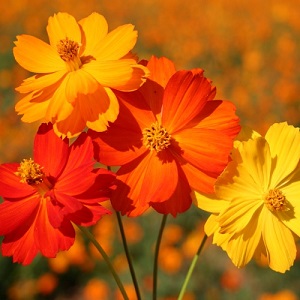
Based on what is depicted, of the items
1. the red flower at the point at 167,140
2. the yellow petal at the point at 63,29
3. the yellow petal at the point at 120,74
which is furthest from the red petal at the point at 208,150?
the yellow petal at the point at 63,29

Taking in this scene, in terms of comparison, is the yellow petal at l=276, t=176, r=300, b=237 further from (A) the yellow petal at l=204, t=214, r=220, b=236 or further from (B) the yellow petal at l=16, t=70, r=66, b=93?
(B) the yellow petal at l=16, t=70, r=66, b=93

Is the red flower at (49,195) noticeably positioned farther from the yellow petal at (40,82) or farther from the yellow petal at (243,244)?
the yellow petal at (243,244)

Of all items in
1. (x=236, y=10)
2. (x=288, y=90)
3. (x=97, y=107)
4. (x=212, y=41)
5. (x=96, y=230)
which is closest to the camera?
(x=97, y=107)

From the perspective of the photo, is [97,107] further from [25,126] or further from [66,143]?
[25,126]

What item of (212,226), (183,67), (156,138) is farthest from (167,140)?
(183,67)

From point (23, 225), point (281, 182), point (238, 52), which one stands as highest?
point (281, 182)

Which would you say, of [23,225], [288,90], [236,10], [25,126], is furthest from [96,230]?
[236,10]
